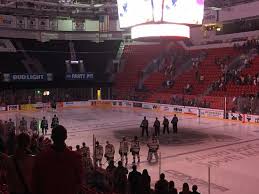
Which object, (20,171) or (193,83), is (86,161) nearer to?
(20,171)

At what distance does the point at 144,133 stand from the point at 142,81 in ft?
69.6

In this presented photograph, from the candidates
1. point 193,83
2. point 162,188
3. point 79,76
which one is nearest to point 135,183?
point 162,188

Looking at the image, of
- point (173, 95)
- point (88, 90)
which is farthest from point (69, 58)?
point (173, 95)

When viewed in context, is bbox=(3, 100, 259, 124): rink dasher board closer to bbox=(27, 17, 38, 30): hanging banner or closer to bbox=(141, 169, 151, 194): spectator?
bbox=(27, 17, 38, 30): hanging banner

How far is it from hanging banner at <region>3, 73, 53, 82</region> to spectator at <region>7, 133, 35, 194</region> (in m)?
39.2

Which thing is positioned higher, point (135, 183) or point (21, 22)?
point (21, 22)

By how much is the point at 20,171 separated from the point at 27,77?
4033 centimetres

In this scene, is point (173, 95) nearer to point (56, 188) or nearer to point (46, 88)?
point (46, 88)

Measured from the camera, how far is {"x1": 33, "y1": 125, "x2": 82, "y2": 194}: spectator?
3463mm

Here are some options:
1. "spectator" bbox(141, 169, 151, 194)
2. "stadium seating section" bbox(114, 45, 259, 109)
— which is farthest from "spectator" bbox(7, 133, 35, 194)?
"stadium seating section" bbox(114, 45, 259, 109)

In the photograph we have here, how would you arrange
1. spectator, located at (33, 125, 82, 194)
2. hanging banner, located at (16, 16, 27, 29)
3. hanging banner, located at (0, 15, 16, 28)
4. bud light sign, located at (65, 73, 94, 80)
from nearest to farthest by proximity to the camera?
spectator, located at (33, 125, 82, 194), bud light sign, located at (65, 73, 94, 80), hanging banner, located at (0, 15, 16, 28), hanging banner, located at (16, 16, 27, 29)

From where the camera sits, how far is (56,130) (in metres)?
3.57

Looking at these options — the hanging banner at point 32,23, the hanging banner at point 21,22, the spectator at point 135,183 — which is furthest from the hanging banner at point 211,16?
the spectator at point 135,183

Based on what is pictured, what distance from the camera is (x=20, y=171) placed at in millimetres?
4020
